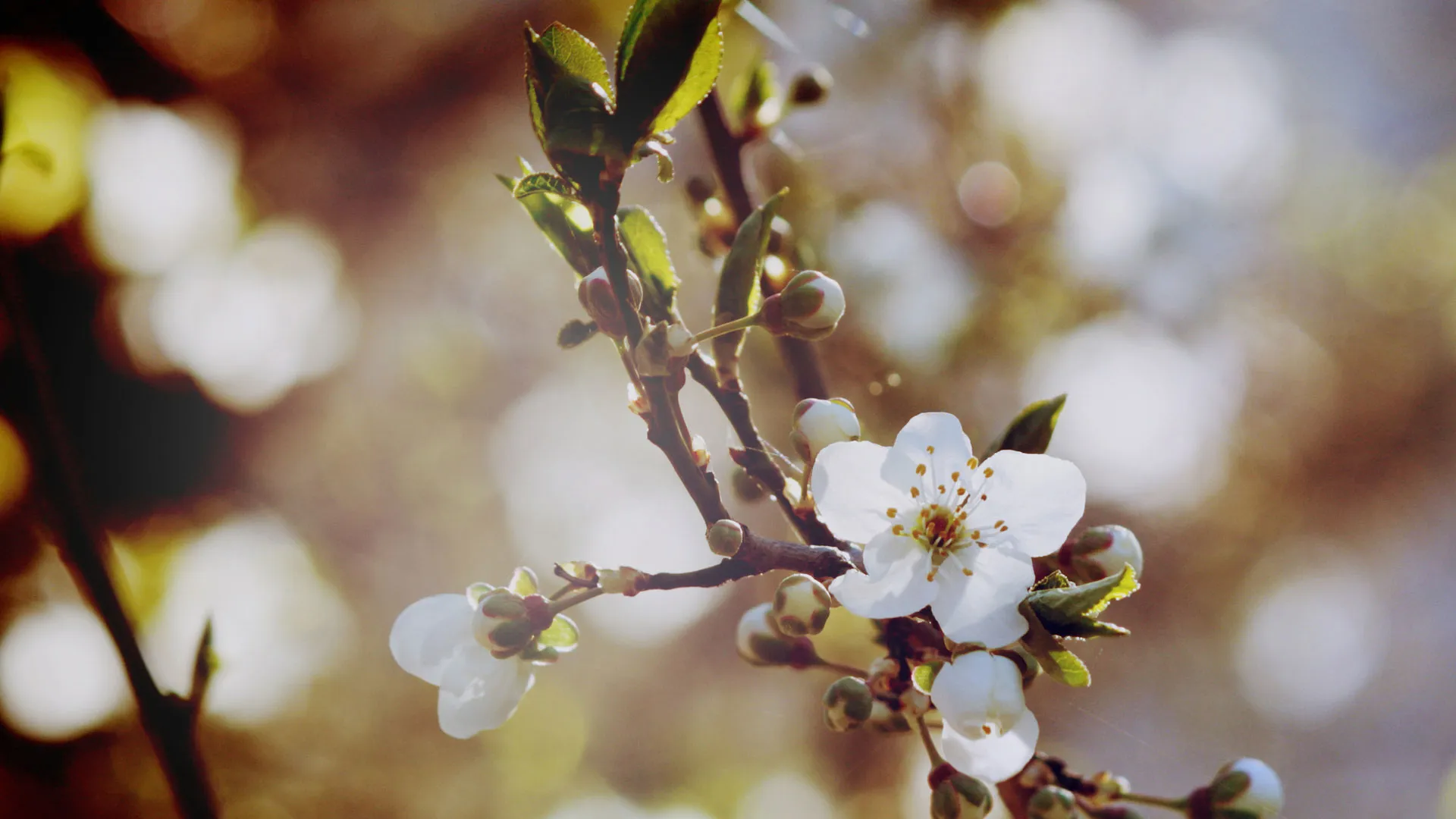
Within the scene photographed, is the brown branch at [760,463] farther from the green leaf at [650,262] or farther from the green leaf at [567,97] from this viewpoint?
the green leaf at [567,97]

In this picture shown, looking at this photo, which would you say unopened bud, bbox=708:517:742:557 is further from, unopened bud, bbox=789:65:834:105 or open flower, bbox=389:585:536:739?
unopened bud, bbox=789:65:834:105

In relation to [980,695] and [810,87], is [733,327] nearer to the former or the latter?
[980,695]

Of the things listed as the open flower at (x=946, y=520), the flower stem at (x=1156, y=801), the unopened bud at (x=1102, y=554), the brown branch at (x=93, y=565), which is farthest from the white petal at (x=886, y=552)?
the brown branch at (x=93, y=565)

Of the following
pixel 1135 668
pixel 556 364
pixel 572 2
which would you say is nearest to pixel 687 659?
pixel 556 364

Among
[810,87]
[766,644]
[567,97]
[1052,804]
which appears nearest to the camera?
[567,97]

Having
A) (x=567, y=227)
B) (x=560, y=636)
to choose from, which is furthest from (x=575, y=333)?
(x=560, y=636)

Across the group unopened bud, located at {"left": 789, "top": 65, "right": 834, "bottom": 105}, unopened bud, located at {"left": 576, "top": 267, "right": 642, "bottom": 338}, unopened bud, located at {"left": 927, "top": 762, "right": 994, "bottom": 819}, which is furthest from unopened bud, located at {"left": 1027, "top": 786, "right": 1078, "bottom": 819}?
unopened bud, located at {"left": 789, "top": 65, "right": 834, "bottom": 105}

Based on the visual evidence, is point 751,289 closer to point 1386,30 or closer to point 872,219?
point 872,219
